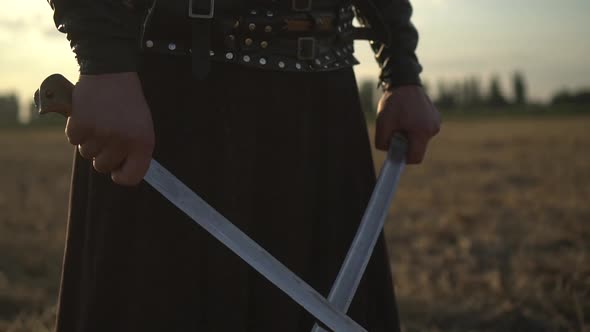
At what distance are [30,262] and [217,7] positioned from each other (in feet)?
10.6

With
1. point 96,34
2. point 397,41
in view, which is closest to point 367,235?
point 397,41

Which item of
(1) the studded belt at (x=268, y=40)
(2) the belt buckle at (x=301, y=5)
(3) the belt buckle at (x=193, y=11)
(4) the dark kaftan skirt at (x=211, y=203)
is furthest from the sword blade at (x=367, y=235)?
(3) the belt buckle at (x=193, y=11)

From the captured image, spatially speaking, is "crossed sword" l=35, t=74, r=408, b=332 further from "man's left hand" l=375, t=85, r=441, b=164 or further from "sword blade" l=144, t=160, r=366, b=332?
"man's left hand" l=375, t=85, r=441, b=164

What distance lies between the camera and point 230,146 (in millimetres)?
1430

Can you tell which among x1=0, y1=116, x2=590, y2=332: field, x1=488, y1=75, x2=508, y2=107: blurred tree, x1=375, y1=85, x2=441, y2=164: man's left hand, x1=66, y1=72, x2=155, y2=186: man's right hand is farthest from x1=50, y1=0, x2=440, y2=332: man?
x1=488, y1=75, x2=508, y2=107: blurred tree

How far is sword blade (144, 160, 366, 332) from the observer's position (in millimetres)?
1274

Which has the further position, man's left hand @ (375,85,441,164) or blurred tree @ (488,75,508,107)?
blurred tree @ (488,75,508,107)

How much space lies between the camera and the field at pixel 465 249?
125 inches

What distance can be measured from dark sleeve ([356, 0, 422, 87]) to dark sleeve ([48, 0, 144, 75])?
709 mm

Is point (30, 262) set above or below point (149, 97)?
below

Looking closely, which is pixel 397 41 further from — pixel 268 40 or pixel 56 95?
pixel 56 95

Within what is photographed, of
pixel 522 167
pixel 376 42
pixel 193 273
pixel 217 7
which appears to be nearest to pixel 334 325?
pixel 193 273

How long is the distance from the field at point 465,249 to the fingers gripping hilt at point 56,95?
1.65 metres

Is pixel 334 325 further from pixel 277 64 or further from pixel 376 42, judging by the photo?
pixel 376 42
